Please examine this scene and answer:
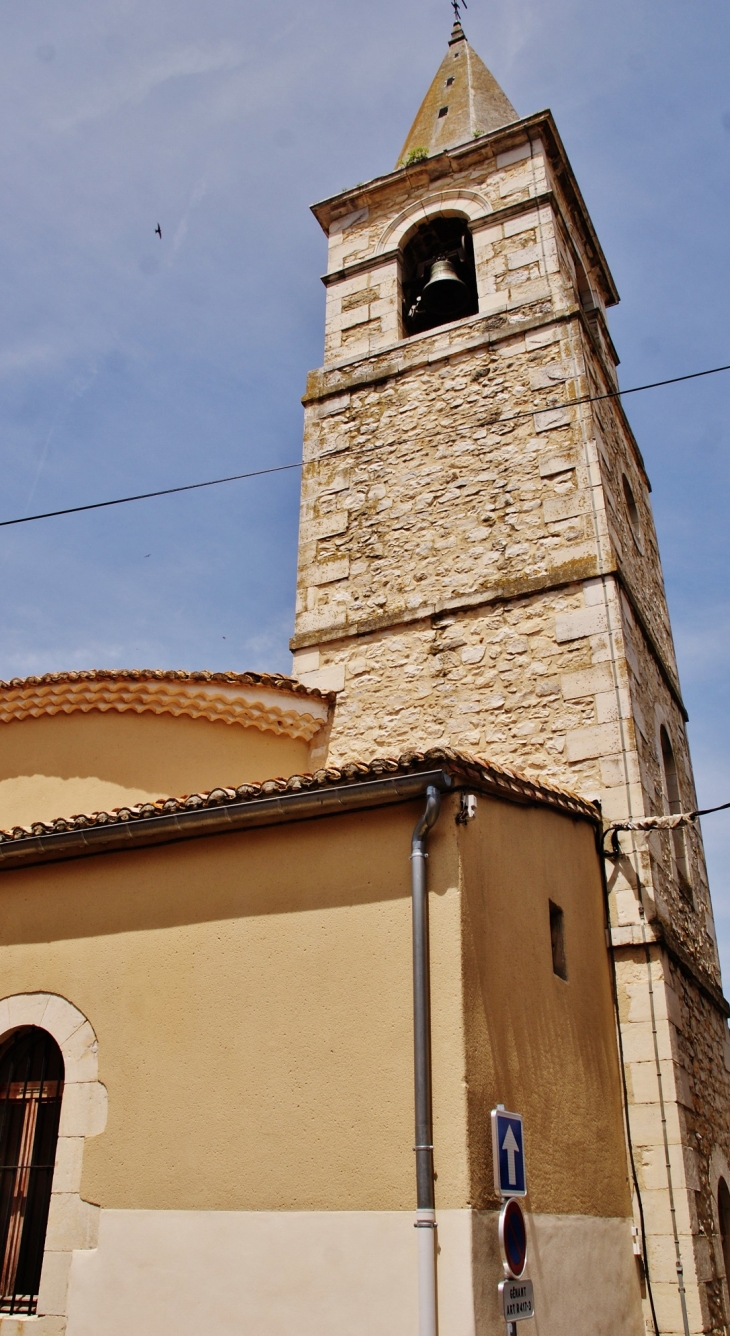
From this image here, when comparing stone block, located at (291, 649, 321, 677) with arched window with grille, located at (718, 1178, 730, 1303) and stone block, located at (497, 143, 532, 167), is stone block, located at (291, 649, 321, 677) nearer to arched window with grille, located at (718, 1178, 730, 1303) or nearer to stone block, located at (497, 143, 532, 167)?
arched window with grille, located at (718, 1178, 730, 1303)

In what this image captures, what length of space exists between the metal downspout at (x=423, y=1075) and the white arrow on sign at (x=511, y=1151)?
0.37 metres

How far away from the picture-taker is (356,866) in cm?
561

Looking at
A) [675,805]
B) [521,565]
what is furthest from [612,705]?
[675,805]

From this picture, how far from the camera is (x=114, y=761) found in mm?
8211

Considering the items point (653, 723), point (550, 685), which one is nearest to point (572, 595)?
point (550, 685)

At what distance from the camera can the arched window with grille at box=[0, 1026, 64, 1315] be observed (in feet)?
18.7

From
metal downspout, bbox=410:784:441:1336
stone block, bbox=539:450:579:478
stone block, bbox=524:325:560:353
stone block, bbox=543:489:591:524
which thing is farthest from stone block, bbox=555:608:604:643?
metal downspout, bbox=410:784:441:1336

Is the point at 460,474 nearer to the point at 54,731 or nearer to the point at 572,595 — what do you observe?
the point at 572,595

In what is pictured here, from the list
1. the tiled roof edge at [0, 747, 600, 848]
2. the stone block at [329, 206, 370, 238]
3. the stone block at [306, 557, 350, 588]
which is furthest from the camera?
the stone block at [329, 206, 370, 238]

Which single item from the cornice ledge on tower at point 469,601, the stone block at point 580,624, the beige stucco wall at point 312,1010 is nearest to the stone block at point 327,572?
the cornice ledge on tower at point 469,601

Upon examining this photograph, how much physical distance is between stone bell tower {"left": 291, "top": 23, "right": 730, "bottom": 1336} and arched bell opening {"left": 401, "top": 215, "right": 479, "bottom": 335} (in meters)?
0.03

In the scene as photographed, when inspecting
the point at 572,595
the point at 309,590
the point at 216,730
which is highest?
the point at 309,590

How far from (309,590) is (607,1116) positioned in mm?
5392

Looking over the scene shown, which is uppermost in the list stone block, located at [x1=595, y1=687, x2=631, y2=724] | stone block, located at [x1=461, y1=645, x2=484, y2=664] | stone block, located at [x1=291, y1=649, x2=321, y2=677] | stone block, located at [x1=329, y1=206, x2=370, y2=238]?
stone block, located at [x1=329, y1=206, x2=370, y2=238]
